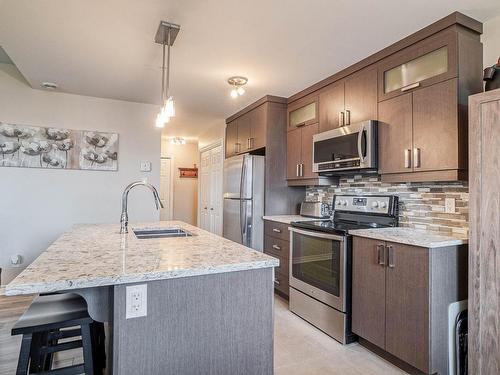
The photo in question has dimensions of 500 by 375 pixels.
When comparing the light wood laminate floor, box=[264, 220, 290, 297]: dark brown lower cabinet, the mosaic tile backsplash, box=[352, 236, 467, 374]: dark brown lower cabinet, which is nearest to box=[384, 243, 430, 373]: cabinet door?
box=[352, 236, 467, 374]: dark brown lower cabinet

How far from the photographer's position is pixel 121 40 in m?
2.38

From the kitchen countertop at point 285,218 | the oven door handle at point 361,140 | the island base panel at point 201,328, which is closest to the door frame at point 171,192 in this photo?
the kitchen countertop at point 285,218

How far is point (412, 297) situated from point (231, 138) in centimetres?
343

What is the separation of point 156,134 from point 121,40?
195cm

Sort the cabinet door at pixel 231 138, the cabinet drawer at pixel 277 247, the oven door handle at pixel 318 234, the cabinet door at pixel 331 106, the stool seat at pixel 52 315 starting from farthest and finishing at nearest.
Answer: the cabinet door at pixel 231 138 < the cabinet drawer at pixel 277 247 < the cabinet door at pixel 331 106 < the oven door handle at pixel 318 234 < the stool seat at pixel 52 315

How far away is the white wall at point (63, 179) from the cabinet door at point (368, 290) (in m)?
2.85

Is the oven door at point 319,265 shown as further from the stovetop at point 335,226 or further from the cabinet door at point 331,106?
the cabinet door at point 331,106

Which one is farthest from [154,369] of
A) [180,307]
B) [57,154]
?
[57,154]

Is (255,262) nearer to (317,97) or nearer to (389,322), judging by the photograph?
(389,322)

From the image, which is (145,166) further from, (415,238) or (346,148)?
(415,238)

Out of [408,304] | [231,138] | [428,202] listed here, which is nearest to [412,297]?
[408,304]

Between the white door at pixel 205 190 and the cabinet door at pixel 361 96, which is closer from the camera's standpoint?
the cabinet door at pixel 361 96

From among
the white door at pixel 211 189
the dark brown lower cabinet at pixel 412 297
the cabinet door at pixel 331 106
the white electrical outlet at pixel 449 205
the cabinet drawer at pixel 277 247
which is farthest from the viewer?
the white door at pixel 211 189

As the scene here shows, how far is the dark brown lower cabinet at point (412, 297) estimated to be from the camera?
1824 millimetres
